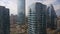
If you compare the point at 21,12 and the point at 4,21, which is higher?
the point at 21,12

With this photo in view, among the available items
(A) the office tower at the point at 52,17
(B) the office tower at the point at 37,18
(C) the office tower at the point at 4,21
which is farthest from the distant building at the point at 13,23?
(A) the office tower at the point at 52,17

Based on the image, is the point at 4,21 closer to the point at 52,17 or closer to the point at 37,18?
the point at 37,18

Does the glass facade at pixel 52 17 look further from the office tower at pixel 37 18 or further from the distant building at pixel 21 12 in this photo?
the distant building at pixel 21 12

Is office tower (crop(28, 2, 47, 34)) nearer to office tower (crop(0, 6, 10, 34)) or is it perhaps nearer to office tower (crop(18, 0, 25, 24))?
office tower (crop(18, 0, 25, 24))

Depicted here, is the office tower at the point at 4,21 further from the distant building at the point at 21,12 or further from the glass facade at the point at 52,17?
the glass facade at the point at 52,17

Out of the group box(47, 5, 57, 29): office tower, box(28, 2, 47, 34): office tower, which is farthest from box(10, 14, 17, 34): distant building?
box(47, 5, 57, 29): office tower

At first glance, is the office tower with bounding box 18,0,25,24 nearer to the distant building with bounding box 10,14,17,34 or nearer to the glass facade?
the distant building with bounding box 10,14,17,34

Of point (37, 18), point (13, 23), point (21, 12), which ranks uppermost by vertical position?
point (21, 12)

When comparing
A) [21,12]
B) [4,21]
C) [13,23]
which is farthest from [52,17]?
[4,21]
